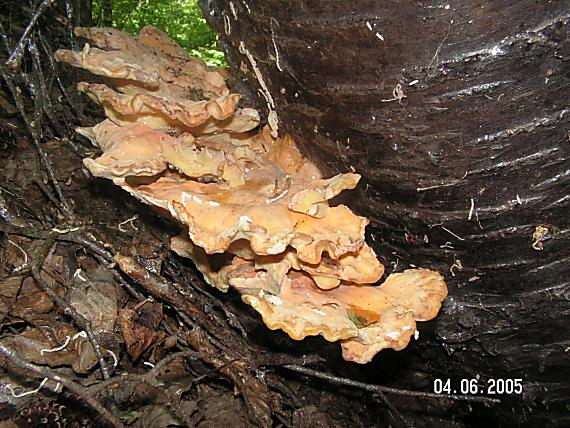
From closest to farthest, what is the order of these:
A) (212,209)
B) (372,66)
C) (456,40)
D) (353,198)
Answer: (456,40)
(372,66)
(212,209)
(353,198)

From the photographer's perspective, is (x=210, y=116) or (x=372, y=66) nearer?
(x=372, y=66)

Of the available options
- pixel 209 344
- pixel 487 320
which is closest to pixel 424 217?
pixel 487 320

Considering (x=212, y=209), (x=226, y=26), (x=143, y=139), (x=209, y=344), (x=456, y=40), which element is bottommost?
(x=209, y=344)

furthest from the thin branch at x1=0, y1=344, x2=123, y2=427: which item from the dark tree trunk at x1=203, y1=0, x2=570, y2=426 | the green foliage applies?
the green foliage

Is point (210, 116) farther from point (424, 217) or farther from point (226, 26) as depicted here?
point (424, 217)

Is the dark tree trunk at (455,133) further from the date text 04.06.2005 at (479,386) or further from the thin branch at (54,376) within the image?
the thin branch at (54,376)

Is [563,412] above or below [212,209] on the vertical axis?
above

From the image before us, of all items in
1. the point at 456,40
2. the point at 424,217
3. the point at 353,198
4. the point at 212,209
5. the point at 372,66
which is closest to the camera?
the point at 456,40
